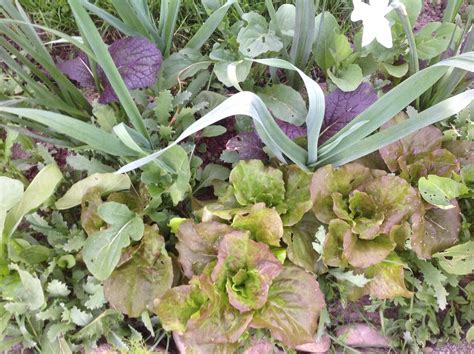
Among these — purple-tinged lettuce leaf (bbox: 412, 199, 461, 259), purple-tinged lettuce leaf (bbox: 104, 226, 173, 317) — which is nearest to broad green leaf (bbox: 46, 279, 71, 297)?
purple-tinged lettuce leaf (bbox: 104, 226, 173, 317)

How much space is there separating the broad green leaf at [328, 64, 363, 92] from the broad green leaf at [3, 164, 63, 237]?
686 millimetres

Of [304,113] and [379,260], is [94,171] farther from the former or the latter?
[379,260]

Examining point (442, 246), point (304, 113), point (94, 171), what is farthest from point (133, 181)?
point (442, 246)

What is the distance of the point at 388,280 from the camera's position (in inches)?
41.6

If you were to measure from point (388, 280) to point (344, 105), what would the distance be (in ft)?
1.36

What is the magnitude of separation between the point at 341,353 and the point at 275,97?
26.1 inches

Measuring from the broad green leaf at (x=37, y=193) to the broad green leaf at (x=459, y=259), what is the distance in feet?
2.87

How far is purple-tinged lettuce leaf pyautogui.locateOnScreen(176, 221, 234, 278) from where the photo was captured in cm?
106

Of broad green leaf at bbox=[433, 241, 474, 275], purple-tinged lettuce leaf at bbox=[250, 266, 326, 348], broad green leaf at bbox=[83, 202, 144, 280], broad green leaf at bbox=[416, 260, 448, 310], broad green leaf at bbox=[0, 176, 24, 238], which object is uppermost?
broad green leaf at bbox=[0, 176, 24, 238]

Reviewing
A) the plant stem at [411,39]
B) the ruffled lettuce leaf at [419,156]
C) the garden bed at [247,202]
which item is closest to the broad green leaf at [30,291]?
the garden bed at [247,202]

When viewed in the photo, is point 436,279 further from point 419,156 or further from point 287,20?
point 287,20

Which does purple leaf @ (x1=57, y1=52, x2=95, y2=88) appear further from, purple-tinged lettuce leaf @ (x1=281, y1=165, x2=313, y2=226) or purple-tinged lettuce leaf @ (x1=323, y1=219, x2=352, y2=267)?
purple-tinged lettuce leaf @ (x1=323, y1=219, x2=352, y2=267)

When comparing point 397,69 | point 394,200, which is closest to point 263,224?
point 394,200

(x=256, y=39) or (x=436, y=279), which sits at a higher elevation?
(x=256, y=39)
